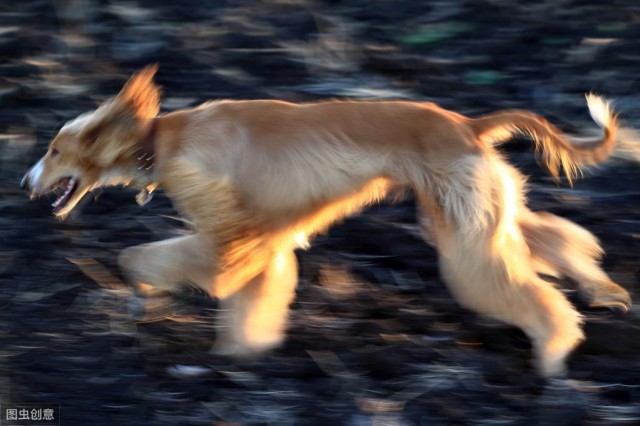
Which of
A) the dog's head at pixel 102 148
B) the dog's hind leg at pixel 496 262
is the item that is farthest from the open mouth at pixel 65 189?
the dog's hind leg at pixel 496 262

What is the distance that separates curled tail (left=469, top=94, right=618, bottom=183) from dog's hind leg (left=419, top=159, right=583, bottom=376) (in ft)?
0.70

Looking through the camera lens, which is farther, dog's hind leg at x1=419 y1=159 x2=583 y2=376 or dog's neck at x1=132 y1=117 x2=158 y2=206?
dog's neck at x1=132 y1=117 x2=158 y2=206

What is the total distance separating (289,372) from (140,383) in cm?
80

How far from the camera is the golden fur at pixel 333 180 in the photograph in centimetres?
538

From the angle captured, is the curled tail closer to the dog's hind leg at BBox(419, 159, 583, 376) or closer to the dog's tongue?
the dog's hind leg at BBox(419, 159, 583, 376)

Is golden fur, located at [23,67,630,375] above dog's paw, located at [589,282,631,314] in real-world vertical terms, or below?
above

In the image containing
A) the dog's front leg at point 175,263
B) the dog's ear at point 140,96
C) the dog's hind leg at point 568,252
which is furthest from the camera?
the dog's hind leg at point 568,252

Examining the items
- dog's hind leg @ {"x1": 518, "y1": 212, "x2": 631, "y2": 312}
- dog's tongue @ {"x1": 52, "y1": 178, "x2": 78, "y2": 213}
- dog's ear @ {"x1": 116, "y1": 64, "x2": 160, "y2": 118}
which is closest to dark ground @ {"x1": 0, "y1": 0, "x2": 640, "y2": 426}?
dog's hind leg @ {"x1": 518, "y1": 212, "x2": 631, "y2": 312}

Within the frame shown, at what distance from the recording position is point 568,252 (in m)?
5.79

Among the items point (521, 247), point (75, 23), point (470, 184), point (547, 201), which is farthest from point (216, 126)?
point (75, 23)

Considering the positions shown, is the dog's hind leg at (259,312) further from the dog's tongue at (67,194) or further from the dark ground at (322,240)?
the dog's tongue at (67,194)

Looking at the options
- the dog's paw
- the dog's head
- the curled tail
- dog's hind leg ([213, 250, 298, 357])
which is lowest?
the dog's paw

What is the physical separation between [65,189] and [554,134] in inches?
108

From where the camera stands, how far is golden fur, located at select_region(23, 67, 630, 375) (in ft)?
17.6
